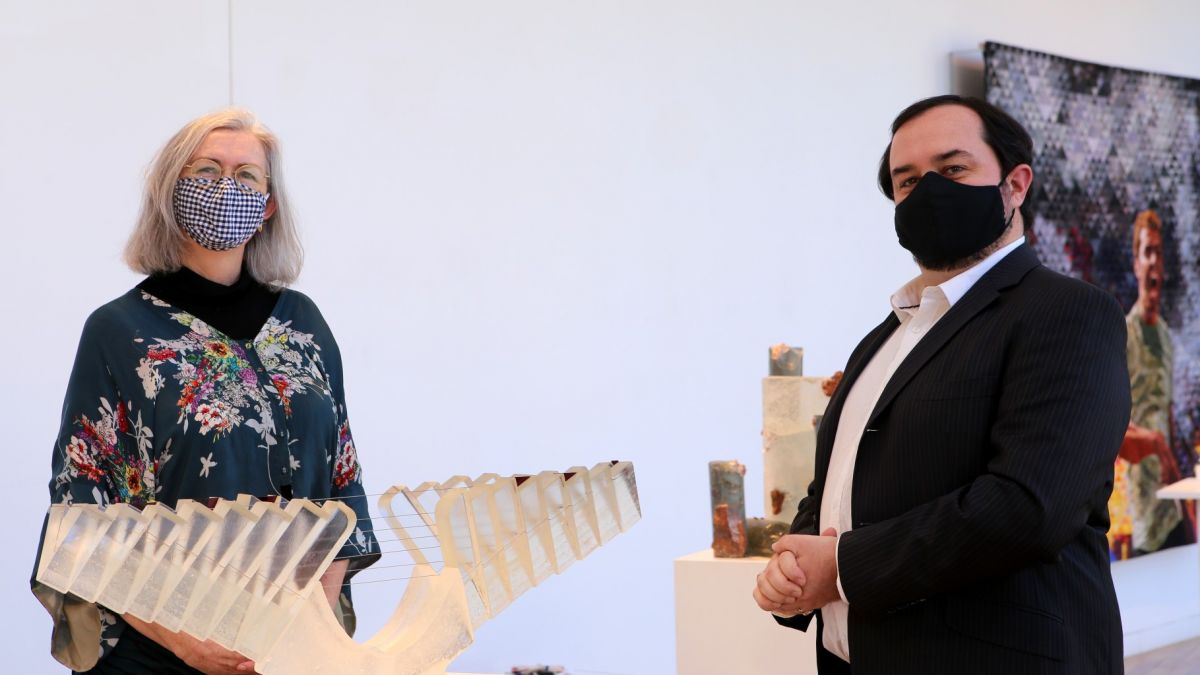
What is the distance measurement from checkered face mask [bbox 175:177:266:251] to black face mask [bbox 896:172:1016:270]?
42.4 inches

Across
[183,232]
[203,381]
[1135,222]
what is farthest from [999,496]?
[1135,222]

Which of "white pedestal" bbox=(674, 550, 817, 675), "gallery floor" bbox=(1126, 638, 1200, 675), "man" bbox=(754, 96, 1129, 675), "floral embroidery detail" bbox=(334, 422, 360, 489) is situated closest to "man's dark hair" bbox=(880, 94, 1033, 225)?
"man" bbox=(754, 96, 1129, 675)

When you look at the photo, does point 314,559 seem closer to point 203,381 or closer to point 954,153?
point 203,381

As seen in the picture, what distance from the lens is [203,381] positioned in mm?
2059

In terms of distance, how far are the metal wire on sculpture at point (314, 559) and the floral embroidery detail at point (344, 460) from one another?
0.55m

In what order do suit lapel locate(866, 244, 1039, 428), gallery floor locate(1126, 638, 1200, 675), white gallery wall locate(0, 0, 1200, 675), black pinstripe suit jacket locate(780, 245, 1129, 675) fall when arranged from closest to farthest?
black pinstripe suit jacket locate(780, 245, 1129, 675) → suit lapel locate(866, 244, 1039, 428) → white gallery wall locate(0, 0, 1200, 675) → gallery floor locate(1126, 638, 1200, 675)

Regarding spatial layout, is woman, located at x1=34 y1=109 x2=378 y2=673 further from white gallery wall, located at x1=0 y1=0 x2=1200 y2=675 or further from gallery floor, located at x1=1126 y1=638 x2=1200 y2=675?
gallery floor, located at x1=1126 y1=638 x2=1200 y2=675

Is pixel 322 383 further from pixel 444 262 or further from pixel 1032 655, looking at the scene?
pixel 444 262

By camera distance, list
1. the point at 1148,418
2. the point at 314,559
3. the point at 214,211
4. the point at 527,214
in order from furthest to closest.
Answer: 1. the point at 1148,418
2. the point at 527,214
3. the point at 214,211
4. the point at 314,559

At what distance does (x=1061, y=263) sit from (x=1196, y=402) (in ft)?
4.27

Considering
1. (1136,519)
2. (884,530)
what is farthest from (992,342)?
(1136,519)

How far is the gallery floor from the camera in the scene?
243 inches

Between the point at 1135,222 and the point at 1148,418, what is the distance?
999 millimetres

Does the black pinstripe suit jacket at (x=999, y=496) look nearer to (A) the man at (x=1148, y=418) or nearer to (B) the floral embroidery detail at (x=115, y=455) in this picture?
(B) the floral embroidery detail at (x=115, y=455)
